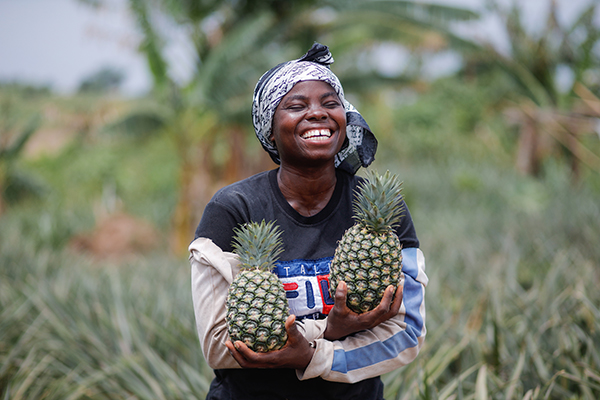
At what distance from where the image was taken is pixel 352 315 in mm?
1403

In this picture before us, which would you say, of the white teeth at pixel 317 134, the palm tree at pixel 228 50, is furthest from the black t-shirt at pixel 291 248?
the palm tree at pixel 228 50

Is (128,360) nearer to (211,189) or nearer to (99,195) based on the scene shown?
(211,189)

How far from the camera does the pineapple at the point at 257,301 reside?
52.4 inches

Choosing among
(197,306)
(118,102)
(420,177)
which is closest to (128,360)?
(197,306)

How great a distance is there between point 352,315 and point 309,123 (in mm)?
624

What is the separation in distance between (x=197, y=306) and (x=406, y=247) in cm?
74

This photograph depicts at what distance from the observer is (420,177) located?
1217 cm

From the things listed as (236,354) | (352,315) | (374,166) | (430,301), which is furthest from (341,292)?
(374,166)

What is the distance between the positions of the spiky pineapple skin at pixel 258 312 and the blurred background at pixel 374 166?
3.60 ft

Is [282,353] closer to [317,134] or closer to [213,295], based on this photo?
[213,295]

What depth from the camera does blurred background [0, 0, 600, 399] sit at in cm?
302

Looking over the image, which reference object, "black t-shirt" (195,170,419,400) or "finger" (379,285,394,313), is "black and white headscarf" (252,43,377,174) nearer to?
"black t-shirt" (195,170,419,400)

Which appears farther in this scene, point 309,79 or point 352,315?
point 309,79

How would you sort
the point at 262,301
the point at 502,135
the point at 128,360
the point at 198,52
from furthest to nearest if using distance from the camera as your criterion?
the point at 502,135 < the point at 198,52 < the point at 128,360 < the point at 262,301
